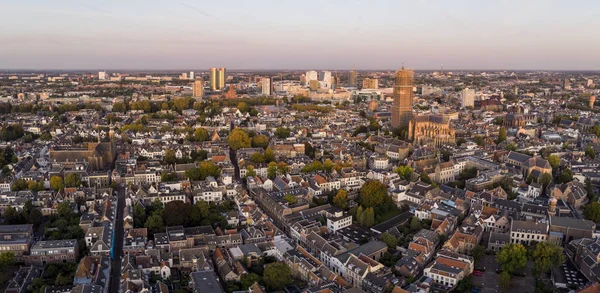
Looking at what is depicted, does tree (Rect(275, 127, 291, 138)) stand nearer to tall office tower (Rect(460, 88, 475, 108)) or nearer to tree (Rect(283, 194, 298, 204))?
tree (Rect(283, 194, 298, 204))

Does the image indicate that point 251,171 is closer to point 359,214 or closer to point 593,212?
point 359,214

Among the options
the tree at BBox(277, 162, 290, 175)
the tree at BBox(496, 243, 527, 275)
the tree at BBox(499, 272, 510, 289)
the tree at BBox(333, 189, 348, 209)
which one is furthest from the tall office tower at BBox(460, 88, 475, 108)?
the tree at BBox(499, 272, 510, 289)

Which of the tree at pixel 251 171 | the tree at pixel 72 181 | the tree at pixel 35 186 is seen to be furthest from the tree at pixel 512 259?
the tree at pixel 35 186

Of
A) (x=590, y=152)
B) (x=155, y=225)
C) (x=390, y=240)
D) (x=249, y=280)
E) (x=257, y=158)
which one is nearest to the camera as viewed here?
(x=249, y=280)

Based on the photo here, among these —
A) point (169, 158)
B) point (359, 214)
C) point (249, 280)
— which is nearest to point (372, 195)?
point (359, 214)

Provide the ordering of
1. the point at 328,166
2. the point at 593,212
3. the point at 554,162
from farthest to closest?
1. the point at 554,162
2. the point at 328,166
3. the point at 593,212

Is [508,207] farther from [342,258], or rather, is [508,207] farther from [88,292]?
[88,292]
